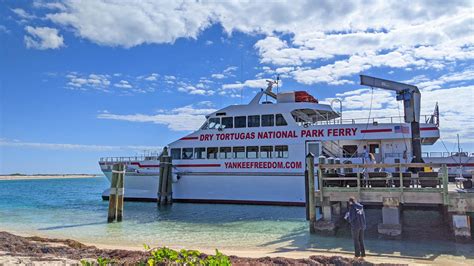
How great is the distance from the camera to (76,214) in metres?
19.1

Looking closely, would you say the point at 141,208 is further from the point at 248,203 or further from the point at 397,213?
the point at 397,213

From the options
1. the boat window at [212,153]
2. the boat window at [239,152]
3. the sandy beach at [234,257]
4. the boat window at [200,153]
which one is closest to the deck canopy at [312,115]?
the boat window at [239,152]

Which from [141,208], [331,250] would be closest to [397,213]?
[331,250]

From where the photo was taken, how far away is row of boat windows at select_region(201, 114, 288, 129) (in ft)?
68.3

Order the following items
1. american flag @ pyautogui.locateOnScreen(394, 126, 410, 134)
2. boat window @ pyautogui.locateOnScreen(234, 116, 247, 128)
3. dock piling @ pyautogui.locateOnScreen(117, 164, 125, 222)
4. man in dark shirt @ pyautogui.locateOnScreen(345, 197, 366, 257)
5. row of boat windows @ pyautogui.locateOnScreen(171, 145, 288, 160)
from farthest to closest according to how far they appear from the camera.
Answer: boat window @ pyautogui.locateOnScreen(234, 116, 247, 128), row of boat windows @ pyautogui.locateOnScreen(171, 145, 288, 160), american flag @ pyautogui.locateOnScreen(394, 126, 410, 134), dock piling @ pyautogui.locateOnScreen(117, 164, 125, 222), man in dark shirt @ pyautogui.locateOnScreen(345, 197, 366, 257)

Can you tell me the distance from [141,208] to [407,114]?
14.4 m

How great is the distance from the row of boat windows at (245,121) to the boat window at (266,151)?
1266 millimetres

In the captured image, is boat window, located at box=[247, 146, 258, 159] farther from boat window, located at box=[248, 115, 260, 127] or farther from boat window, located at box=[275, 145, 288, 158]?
boat window, located at box=[248, 115, 260, 127]

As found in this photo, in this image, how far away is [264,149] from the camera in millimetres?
20859

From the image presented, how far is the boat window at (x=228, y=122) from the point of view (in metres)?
21.9

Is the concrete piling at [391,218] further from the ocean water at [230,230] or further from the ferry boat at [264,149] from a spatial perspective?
the ferry boat at [264,149]

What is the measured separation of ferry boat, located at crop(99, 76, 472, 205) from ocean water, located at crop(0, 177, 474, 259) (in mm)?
1287

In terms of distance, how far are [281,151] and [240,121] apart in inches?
120

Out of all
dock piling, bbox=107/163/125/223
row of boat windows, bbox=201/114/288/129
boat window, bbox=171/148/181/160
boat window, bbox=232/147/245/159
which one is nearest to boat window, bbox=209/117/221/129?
row of boat windows, bbox=201/114/288/129
